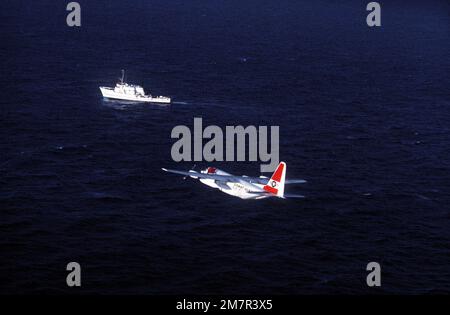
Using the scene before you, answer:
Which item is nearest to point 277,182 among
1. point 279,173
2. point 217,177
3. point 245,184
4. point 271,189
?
point 279,173

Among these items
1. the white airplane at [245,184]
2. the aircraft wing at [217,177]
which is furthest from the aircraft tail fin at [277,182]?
the aircraft wing at [217,177]

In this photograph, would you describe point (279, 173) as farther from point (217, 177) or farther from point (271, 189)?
point (217, 177)

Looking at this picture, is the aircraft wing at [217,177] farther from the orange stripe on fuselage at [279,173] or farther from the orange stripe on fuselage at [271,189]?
the orange stripe on fuselage at [279,173]

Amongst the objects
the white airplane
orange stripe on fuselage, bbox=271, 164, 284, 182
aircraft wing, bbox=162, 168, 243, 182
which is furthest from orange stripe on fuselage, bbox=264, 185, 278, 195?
aircraft wing, bbox=162, 168, 243, 182

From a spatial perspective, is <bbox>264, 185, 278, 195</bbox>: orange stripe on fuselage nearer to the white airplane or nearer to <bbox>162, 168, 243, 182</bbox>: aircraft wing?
the white airplane
